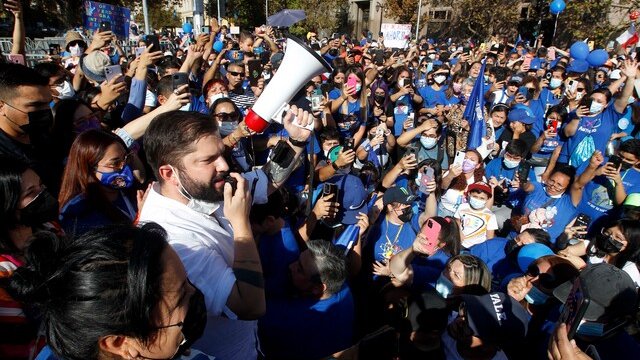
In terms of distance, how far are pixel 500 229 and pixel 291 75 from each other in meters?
3.43

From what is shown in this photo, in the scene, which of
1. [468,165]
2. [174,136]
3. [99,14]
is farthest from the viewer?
[99,14]

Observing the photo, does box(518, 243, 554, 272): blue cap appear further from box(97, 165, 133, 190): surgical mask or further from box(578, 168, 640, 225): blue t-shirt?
box(97, 165, 133, 190): surgical mask

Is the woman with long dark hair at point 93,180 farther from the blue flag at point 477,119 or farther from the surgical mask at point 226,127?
the blue flag at point 477,119

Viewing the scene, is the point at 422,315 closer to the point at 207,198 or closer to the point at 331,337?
the point at 331,337

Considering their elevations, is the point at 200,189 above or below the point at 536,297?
above

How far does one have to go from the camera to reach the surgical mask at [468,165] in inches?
177

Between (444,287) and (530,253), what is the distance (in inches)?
35.8

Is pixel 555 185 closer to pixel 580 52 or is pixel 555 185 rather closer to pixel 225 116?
pixel 225 116

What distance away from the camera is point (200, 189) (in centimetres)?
181

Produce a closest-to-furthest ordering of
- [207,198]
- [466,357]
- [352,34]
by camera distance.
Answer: [207,198] < [466,357] < [352,34]

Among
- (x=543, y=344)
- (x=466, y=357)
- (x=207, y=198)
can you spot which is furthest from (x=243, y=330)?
(x=543, y=344)

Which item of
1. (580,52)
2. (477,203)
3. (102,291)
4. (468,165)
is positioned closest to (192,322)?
(102,291)

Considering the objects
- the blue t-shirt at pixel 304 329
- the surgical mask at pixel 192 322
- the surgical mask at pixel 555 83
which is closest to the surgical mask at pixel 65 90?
the blue t-shirt at pixel 304 329

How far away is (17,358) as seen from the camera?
1.54 meters
